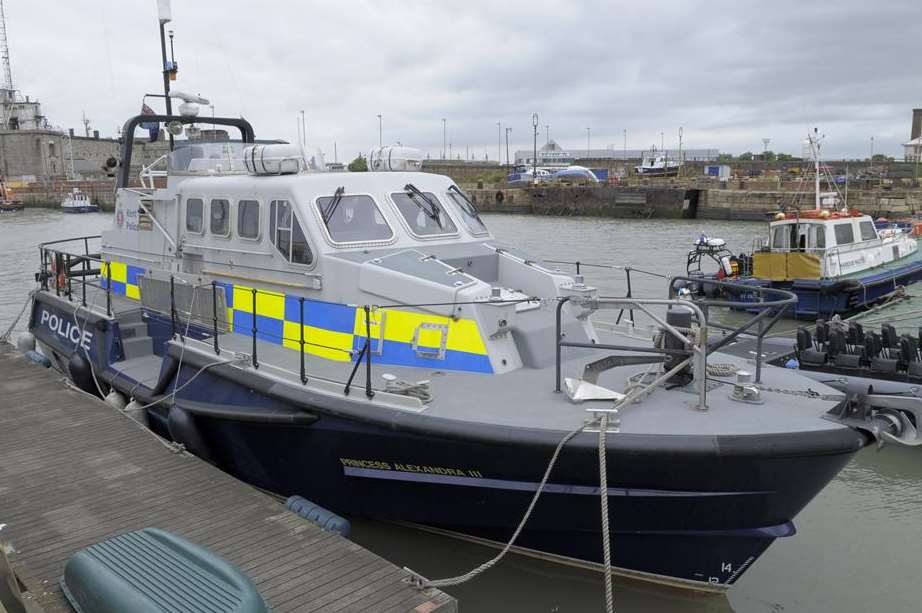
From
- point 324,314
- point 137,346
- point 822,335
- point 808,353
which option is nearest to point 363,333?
point 324,314

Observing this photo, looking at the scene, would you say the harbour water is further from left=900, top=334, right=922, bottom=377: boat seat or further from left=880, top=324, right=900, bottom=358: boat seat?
left=880, top=324, right=900, bottom=358: boat seat

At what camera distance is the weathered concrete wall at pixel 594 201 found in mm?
40375

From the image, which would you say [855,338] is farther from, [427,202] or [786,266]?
[427,202]

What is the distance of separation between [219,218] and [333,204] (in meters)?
1.43

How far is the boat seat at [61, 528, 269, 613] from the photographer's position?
12.4 feet

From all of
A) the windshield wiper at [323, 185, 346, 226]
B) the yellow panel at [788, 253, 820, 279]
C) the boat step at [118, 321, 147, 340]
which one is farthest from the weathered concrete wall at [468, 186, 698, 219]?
the windshield wiper at [323, 185, 346, 226]

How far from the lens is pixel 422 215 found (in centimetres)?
707

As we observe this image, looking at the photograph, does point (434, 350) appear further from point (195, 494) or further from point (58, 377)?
point (58, 377)

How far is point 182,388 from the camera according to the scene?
21.4ft

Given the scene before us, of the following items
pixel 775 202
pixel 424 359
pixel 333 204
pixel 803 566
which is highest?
pixel 333 204

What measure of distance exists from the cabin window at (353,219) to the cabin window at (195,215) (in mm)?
1668

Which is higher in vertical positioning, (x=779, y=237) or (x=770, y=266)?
(x=779, y=237)

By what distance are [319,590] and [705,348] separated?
278 cm

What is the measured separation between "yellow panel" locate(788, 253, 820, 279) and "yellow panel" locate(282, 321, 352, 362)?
13229mm
